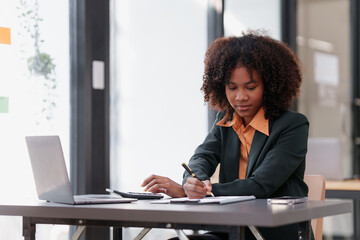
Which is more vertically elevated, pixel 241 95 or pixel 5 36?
pixel 5 36

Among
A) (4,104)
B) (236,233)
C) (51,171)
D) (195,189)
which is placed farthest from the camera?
(4,104)

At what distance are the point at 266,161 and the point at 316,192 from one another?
34 centimetres

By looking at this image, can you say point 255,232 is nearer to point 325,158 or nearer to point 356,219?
point 325,158

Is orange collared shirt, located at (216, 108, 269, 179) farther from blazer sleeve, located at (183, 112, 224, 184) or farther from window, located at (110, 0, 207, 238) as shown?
window, located at (110, 0, 207, 238)

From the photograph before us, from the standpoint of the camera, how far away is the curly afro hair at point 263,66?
263 cm

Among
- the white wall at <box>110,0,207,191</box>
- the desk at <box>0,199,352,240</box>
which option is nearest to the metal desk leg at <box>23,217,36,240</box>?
the desk at <box>0,199,352,240</box>

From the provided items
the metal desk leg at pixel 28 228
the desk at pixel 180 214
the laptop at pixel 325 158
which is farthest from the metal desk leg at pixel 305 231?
the laptop at pixel 325 158

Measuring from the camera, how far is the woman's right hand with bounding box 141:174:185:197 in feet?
7.98

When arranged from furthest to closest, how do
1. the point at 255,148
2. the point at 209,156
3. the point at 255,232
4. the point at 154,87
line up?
the point at 154,87
the point at 209,156
the point at 255,148
the point at 255,232

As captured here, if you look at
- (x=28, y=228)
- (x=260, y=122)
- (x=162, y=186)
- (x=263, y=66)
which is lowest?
(x=28, y=228)

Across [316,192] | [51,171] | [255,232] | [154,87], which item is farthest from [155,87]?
[255,232]

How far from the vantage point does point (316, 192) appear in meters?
2.67

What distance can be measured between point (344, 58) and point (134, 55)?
9.15ft

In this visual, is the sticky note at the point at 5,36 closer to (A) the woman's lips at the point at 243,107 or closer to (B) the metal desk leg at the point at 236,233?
(A) the woman's lips at the point at 243,107
